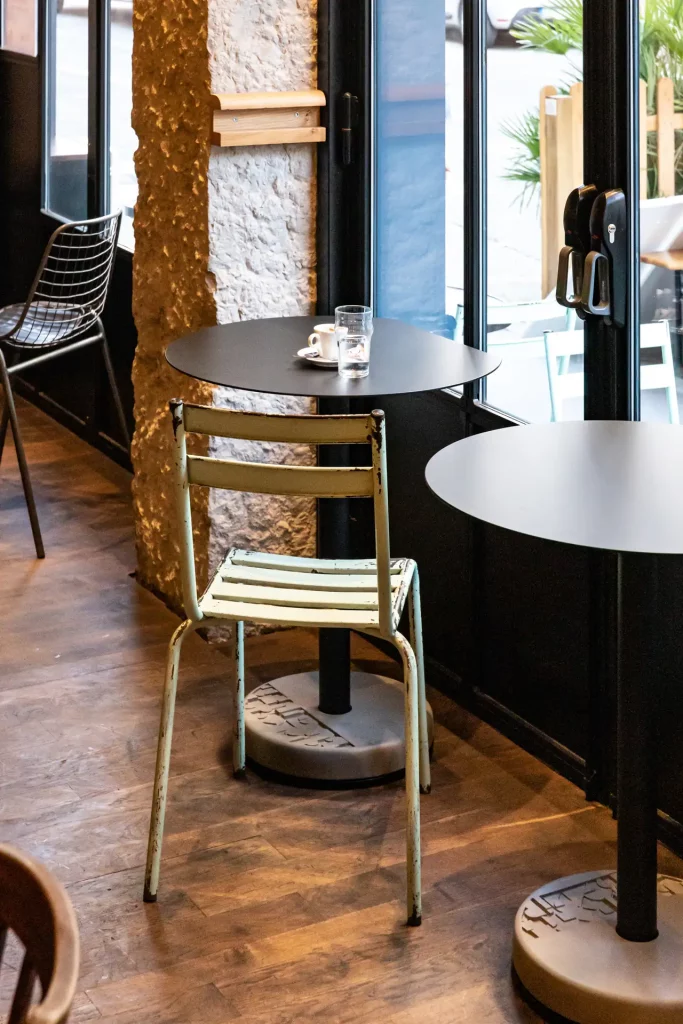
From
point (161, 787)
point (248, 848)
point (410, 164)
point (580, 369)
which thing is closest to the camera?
point (161, 787)

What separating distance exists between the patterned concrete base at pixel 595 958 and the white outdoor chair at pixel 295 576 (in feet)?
0.76

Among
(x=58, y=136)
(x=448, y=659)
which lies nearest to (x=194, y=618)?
(x=448, y=659)

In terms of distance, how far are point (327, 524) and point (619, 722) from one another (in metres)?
0.96

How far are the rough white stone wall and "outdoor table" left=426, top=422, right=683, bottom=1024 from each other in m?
1.25

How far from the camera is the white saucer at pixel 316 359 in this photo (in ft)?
8.51

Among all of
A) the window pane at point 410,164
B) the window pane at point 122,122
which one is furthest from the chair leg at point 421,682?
the window pane at point 122,122

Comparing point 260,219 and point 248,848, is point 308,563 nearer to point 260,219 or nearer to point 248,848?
point 248,848

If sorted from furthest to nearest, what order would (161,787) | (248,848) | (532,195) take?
1. (532,195)
2. (248,848)
3. (161,787)

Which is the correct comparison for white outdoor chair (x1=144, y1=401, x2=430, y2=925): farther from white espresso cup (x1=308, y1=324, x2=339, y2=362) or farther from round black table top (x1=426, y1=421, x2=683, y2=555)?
white espresso cup (x1=308, y1=324, x2=339, y2=362)

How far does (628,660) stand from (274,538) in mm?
1573

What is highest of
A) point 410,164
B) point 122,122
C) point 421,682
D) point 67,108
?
point 67,108

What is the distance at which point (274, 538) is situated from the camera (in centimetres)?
346

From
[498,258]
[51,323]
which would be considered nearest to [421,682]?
[498,258]

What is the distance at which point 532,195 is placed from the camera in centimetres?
271
